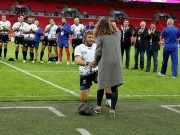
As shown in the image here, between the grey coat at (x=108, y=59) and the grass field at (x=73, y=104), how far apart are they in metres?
0.70

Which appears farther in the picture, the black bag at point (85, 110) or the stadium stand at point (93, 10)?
the stadium stand at point (93, 10)

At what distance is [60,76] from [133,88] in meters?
3.31

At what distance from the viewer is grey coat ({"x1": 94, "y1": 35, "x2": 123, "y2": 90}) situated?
303 inches

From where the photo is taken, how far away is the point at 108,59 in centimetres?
771

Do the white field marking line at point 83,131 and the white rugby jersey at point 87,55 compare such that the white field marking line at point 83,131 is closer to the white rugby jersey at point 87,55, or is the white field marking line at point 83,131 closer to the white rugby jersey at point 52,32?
the white rugby jersey at point 87,55

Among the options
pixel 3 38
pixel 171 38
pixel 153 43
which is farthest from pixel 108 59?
pixel 3 38

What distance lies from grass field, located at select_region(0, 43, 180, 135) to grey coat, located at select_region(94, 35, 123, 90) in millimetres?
703

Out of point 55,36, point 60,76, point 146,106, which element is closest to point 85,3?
point 55,36

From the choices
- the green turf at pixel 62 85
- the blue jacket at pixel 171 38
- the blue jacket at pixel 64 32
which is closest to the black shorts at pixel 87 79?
the green turf at pixel 62 85

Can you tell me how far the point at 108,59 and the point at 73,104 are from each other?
1854 millimetres

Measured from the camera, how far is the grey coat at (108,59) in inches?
303

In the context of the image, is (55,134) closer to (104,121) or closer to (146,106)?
(104,121)

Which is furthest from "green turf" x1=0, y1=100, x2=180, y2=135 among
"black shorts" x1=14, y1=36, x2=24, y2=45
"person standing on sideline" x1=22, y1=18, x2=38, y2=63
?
"black shorts" x1=14, y1=36, x2=24, y2=45

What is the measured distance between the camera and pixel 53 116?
780 centimetres
